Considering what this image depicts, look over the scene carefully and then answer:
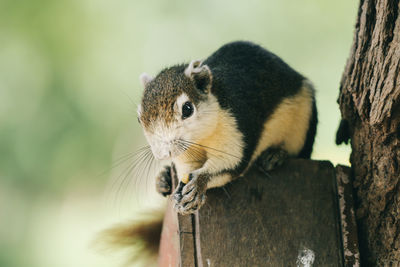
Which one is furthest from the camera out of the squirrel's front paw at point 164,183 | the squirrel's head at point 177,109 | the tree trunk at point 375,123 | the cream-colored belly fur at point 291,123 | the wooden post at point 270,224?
the cream-colored belly fur at point 291,123

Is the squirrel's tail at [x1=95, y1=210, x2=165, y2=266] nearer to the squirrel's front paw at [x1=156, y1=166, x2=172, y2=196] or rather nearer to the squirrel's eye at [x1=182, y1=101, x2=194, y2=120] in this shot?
the squirrel's front paw at [x1=156, y1=166, x2=172, y2=196]

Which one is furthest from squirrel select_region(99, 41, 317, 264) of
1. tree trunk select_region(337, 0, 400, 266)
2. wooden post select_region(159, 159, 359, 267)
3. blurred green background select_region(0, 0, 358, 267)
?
blurred green background select_region(0, 0, 358, 267)

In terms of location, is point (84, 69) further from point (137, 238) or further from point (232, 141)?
point (232, 141)

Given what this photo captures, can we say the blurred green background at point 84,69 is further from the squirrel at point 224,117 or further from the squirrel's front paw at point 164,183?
the squirrel's front paw at point 164,183

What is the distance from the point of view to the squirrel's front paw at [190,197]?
2.10 metres

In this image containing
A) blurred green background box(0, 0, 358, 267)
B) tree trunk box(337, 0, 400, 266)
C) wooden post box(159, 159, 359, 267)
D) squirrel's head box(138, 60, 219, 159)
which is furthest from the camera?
blurred green background box(0, 0, 358, 267)

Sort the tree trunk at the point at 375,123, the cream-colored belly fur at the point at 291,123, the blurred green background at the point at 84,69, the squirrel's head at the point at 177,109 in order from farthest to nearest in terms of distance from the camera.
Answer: the blurred green background at the point at 84,69, the cream-colored belly fur at the point at 291,123, the squirrel's head at the point at 177,109, the tree trunk at the point at 375,123

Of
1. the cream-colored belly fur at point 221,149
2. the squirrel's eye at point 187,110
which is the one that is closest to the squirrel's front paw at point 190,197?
the cream-colored belly fur at point 221,149

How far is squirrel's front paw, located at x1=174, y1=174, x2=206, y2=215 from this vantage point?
2.10 meters

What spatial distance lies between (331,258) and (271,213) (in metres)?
0.31

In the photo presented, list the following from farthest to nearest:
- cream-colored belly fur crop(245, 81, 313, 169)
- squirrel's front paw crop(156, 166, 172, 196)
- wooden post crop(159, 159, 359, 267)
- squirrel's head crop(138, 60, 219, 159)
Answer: cream-colored belly fur crop(245, 81, 313, 169) < squirrel's front paw crop(156, 166, 172, 196) < wooden post crop(159, 159, 359, 267) < squirrel's head crop(138, 60, 219, 159)

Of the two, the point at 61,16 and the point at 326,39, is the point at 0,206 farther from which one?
the point at 326,39

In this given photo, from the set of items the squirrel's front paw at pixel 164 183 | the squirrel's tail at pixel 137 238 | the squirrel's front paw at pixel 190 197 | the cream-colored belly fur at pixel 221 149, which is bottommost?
the squirrel's tail at pixel 137 238

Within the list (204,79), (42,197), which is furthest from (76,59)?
(204,79)
